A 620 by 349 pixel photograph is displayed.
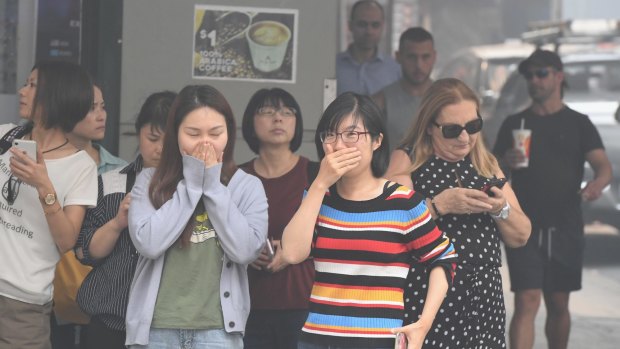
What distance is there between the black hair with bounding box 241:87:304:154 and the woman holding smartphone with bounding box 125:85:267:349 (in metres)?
0.98

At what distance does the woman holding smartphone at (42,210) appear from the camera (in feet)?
13.7

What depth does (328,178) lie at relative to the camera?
366 centimetres

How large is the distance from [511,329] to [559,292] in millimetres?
482


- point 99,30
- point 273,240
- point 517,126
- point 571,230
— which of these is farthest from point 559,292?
point 99,30

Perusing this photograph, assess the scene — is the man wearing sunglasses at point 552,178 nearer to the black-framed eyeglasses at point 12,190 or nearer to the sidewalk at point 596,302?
the sidewalk at point 596,302

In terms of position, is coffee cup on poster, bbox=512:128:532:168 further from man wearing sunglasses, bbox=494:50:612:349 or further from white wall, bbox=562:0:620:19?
white wall, bbox=562:0:620:19

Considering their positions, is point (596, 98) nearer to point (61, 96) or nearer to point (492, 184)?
point (492, 184)

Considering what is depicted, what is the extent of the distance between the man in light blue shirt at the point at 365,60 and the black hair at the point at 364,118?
331 cm

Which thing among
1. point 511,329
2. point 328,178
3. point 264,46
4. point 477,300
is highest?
point 264,46

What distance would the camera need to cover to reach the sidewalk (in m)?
7.23

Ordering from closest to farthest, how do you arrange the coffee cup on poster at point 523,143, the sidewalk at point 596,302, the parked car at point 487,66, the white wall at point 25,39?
the white wall at point 25,39 < the coffee cup on poster at point 523,143 < the sidewalk at point 596,302 < the parked car at point 487,66

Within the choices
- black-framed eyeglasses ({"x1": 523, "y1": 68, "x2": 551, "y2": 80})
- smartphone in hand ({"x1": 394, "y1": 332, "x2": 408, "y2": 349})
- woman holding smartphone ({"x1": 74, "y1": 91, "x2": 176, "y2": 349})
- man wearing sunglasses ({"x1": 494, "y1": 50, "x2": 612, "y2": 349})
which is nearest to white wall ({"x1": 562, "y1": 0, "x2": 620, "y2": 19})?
man wearing sunglasses ({"x1": 494, "y1": 50, "x2": 612, "y2": 349})

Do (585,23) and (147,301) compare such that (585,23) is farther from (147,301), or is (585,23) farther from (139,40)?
(147,301)

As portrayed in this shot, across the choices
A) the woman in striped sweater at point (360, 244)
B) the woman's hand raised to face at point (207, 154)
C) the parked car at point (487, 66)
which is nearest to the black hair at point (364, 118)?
the woman in striped sweater at point (360, 244)
